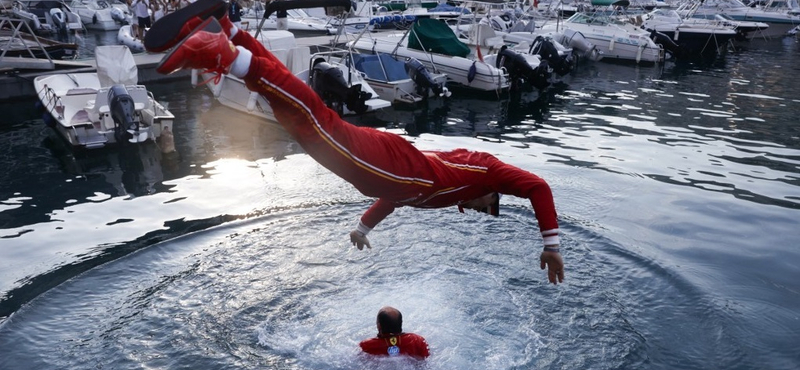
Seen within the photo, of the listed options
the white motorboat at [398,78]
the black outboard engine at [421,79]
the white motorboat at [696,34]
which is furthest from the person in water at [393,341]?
the white motorboat at [696,34]

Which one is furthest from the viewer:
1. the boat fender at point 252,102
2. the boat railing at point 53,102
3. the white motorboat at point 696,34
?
the white motorboat at point 696,34

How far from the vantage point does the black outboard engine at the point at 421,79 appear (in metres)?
19.8

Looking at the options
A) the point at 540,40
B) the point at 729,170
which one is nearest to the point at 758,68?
the point at 540,40

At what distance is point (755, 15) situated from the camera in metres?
42.6

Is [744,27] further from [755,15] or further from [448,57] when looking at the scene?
[448,57]

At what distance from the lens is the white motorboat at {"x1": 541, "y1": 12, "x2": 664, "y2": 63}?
29.3 metres

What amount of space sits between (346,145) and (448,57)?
58.5 feet

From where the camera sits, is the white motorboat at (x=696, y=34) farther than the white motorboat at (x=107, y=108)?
Yes

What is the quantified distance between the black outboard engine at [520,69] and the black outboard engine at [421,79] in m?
3.47

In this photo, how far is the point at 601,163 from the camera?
13461 millimetres

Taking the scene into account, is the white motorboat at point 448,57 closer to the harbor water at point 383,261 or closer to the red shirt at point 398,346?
the harbor water at point 383,261

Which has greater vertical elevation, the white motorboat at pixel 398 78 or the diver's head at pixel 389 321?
the white motorboat at pixel 398 78

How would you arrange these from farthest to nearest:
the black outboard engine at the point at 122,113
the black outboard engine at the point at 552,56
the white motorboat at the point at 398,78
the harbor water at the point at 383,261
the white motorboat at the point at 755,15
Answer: the white motorboat at the point at 755,15 → the black outboard engine at the point at 552,56 → the white motorboat at the point at 398,78 → the black outboard engine at the point at 122,113 → the harbor water at the point at 383,261

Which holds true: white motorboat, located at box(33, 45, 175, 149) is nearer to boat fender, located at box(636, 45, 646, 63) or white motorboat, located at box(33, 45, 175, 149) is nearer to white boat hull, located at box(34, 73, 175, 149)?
white boat hull, located at box(34, 73, 175, 149)
